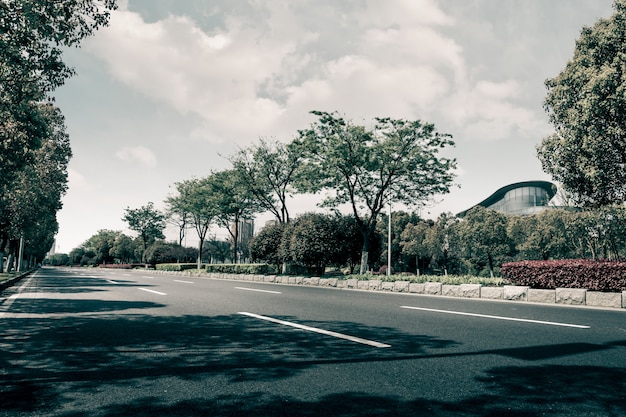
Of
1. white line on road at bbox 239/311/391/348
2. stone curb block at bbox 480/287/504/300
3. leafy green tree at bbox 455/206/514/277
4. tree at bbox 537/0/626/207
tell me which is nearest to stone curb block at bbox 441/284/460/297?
stone curb block at bbox 480/287/504/300

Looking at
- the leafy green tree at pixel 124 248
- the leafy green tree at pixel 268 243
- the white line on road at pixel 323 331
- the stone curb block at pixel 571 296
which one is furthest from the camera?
the leafy green tree at pixel 124 248

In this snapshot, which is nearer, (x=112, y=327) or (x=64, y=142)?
(x=112, y=327)

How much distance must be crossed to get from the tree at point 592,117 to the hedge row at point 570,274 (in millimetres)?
4130

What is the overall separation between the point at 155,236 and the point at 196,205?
26.3 meters

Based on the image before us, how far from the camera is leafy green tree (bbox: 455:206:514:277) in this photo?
49812 mm

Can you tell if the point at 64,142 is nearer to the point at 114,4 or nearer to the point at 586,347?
the point at 114,4

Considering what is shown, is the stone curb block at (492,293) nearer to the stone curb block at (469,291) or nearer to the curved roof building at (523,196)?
the stone curb block at (469,291)

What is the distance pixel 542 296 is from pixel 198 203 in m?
35.1

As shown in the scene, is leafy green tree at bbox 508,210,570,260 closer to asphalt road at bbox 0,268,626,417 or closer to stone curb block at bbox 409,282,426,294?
stone curb block at bbox 409,282,426,294

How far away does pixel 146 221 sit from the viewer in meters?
64.2

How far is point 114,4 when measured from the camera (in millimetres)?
8609

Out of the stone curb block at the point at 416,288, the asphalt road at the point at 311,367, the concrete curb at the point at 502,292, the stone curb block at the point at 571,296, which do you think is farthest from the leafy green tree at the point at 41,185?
the stone curb block at the point at 571,296

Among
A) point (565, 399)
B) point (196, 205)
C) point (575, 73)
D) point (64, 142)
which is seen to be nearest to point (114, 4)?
point (565, 399)

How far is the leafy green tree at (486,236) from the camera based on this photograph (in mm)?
49812
